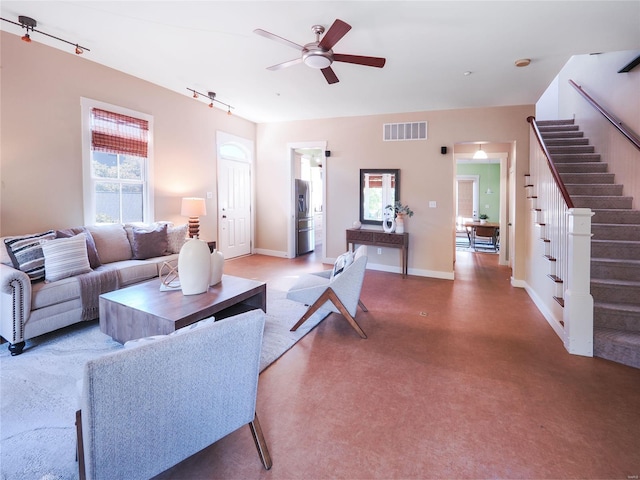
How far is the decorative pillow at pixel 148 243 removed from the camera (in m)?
4.00

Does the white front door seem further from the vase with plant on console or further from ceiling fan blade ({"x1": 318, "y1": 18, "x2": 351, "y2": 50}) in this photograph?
ceiling fan blade ({"x1": 318, "y1": 18, "x2": 351, "y2": 50})

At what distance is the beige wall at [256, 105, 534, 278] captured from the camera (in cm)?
504

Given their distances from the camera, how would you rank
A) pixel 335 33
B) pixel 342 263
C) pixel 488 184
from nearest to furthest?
pixel 335 33, pixel 342 263, pixel 488 184

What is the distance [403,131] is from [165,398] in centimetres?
541

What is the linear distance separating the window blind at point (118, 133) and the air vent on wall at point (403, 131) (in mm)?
→ 3792

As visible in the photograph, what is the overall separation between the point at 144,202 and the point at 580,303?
5.23 m

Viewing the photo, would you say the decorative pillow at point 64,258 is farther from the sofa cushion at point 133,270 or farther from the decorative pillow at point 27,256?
the sofa cushion at point 133,270

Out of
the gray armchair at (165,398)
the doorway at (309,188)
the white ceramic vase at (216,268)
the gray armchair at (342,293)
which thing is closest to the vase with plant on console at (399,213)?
the doorway at (309,188)

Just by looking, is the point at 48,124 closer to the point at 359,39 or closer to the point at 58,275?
the point at 58,275

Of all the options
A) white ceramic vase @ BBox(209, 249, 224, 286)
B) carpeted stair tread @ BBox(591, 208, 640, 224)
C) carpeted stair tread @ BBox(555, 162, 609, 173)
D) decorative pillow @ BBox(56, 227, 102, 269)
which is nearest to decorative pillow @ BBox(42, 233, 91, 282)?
decorative pillow @ BBox(56, 227, 102, 269)

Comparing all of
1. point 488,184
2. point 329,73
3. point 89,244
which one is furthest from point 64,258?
point 488,184

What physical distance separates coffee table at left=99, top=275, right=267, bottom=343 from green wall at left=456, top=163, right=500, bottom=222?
9664 mm

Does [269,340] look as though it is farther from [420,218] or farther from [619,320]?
Answer: [420,218]

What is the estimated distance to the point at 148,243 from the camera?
13.3 feet
